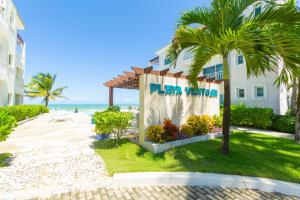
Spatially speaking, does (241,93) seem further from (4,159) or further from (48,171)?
(4,159)

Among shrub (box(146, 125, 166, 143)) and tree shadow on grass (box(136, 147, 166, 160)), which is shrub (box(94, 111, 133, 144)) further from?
tree shadow on grass (box(136, 147, 166, 160))

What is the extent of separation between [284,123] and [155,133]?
10.2m

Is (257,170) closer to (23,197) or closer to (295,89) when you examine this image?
(23,197)

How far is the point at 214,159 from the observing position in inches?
265

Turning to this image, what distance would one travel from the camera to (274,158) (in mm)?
6855

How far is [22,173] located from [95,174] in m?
2.32

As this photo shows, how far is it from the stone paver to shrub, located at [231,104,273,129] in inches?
409

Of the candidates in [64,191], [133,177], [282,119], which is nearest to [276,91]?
[282,119]

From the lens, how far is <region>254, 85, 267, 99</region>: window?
54.1 ft

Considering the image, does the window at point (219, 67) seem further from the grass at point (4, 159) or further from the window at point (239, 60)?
the grass at point (4, 159)

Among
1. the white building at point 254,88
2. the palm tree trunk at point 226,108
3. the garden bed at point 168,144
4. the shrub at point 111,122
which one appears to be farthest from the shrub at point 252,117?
the shrub at point 111,122

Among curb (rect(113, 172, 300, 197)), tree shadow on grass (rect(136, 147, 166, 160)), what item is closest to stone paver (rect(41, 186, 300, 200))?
curb (rect(113, 172, 300, 197))

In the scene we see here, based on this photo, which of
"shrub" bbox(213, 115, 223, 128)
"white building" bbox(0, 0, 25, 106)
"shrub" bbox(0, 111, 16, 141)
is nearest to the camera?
"shrub" bbox(0, 111, 16, 141)

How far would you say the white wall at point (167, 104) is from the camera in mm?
8633
